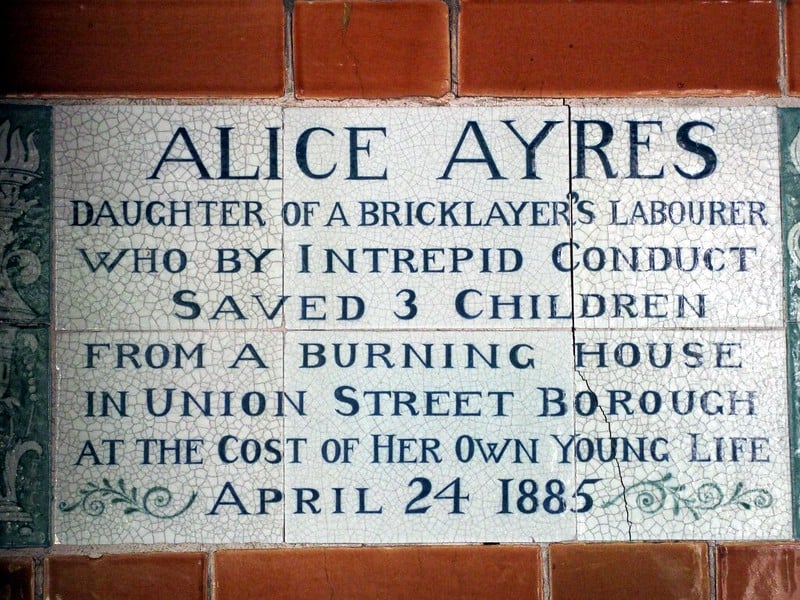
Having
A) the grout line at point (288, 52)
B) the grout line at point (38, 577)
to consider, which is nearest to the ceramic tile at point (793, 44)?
the grout line at point (288, 52)

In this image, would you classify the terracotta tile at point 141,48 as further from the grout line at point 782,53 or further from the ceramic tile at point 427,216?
the grout line at point 782,53

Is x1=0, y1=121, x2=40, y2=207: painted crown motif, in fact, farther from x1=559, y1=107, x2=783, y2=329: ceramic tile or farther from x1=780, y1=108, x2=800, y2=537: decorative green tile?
x1=780, y1=108, x2=800, y2=537: decorative green tile

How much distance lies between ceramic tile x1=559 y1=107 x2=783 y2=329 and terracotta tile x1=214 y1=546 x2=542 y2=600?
65 cm

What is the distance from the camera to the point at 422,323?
231 centimetres

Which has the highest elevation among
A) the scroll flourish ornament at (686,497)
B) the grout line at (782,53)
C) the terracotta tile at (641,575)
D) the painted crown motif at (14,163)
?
the grout line at (782,53)

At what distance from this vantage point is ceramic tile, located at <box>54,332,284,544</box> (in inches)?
89.2

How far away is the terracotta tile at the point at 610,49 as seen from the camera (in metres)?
2.36

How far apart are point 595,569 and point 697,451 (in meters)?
0.39

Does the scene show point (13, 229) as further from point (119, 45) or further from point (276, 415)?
point (276, 415)

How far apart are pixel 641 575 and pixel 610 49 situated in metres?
1.34

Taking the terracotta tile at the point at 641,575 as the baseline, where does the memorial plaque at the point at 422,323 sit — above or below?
above

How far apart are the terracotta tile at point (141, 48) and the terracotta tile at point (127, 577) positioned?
3.86ft

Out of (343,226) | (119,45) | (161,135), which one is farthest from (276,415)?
(119,45)

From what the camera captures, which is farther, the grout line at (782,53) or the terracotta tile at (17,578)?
the grout line at (782,53)
